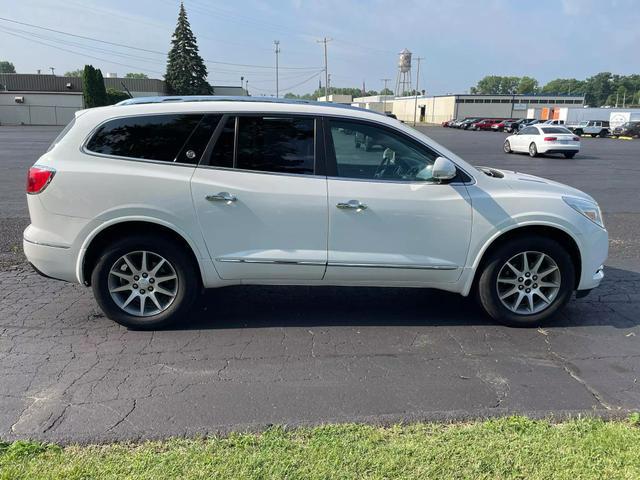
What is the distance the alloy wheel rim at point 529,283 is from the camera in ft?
14.5

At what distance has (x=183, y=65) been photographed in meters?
69.2

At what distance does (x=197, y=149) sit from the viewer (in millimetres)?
4180

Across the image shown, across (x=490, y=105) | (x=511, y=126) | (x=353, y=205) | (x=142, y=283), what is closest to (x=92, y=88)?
(x=511, y=126)

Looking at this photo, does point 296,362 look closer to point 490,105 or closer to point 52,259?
point 52,259

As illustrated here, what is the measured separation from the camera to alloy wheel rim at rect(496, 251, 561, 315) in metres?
4.41

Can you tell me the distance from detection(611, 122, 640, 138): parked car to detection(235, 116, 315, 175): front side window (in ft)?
175

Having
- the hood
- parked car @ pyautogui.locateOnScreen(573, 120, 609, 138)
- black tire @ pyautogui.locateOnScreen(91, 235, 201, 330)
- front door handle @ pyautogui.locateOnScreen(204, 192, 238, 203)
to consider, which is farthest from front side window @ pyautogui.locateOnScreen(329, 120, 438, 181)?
parked car @ pyautogui.locateOnScreen(573, 120, 609, 138)

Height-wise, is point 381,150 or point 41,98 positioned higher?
point 41,98

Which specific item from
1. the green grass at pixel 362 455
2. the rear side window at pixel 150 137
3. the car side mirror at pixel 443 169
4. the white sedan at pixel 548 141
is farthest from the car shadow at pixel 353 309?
the white sedan at pixel 548 141

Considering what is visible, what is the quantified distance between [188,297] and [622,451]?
10.5ft

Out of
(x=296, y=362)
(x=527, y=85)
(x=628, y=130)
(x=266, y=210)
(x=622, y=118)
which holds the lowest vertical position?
(x=296, y=362)

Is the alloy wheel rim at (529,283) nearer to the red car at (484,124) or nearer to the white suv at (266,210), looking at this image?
the white suv at (266,210)

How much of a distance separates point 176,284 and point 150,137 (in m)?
1.23

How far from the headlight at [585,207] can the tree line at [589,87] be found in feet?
512
